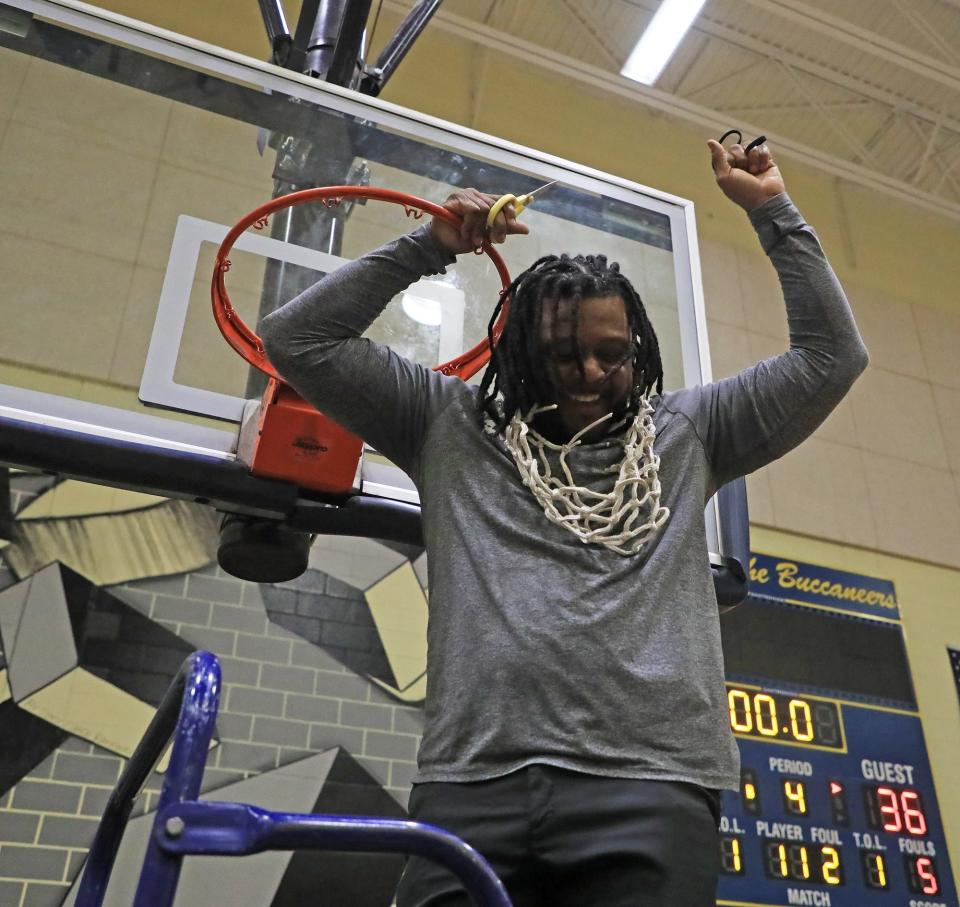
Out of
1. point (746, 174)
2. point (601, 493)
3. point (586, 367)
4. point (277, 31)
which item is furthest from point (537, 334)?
point (277, 31)

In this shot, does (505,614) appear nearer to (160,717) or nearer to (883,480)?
(160,717)

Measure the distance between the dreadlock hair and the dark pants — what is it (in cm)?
45

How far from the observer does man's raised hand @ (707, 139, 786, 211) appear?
53.2 inches

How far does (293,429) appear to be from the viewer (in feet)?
6.51

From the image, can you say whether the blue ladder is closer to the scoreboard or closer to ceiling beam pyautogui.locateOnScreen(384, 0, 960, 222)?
the scoreboard

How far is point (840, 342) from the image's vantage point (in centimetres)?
127

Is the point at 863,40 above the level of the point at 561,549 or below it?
above

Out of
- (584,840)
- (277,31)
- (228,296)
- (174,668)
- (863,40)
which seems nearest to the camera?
(584,840)

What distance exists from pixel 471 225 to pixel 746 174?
0.38 m

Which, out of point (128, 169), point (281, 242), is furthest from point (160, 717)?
point (128, 169)

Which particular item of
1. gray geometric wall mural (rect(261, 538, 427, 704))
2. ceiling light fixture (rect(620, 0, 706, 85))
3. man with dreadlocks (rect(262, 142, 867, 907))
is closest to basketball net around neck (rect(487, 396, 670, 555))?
man with dreadlocks (rect(262, 142, 867, 907))

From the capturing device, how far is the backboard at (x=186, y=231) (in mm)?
2094

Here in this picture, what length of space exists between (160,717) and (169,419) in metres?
1.23

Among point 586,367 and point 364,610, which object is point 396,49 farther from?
point 586,367
